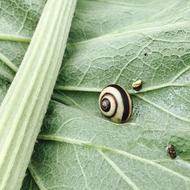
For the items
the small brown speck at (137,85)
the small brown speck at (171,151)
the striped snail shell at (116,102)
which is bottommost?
the small brown speck at (171,151)

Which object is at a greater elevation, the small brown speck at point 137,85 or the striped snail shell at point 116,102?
the small brown speck at point 137,85

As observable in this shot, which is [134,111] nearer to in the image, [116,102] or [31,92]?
[116,102]

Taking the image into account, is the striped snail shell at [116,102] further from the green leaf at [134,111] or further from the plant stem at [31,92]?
the plant stem at [31,92]

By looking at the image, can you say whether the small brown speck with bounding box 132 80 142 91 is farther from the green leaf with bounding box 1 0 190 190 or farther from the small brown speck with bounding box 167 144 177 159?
the small brown speck with bounding box 167 144 177 159

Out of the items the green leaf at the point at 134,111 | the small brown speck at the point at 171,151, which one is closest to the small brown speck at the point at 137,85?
the green leaf at the point at 134,111

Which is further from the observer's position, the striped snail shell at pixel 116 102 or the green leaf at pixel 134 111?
the striped snail shell at pixel 116 102

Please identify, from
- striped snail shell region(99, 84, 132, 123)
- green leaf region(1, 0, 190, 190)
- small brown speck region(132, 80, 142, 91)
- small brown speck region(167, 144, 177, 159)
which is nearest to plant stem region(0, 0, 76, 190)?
green leaf region(1, 0, 190, 190)
